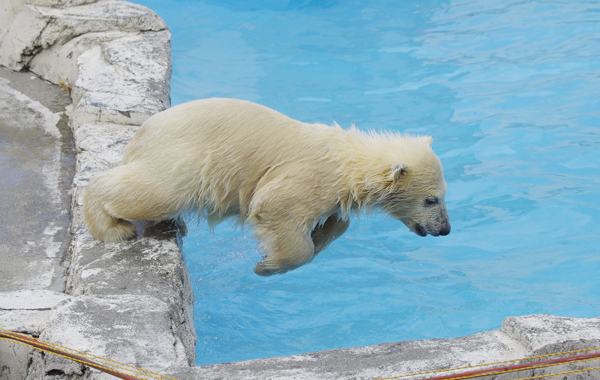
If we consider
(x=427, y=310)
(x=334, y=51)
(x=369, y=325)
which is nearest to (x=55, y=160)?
(x=369, y=325)

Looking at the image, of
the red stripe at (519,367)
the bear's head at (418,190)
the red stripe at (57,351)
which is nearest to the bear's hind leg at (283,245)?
the bear's head at (418,190)

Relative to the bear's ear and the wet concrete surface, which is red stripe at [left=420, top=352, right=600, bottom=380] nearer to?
the bear's ear

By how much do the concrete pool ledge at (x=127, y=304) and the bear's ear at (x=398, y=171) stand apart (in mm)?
1124

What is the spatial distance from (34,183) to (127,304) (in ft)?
7.64

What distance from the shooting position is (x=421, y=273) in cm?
563

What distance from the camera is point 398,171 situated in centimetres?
357

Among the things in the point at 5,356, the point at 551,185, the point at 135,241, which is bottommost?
the point at 5,356

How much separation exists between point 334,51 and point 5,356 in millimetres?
8904

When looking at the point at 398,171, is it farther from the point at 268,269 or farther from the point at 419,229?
the point at 268,269

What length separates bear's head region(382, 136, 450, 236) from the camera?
3.69 m

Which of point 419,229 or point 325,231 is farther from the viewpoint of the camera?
point 325,231

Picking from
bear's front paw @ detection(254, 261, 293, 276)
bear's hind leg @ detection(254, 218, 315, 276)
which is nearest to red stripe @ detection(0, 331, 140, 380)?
bear's hind leg @ detection(254, 218, 315, 276)

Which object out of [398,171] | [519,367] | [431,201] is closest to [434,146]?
[431,201]

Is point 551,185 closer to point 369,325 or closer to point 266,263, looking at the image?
point 369,325
